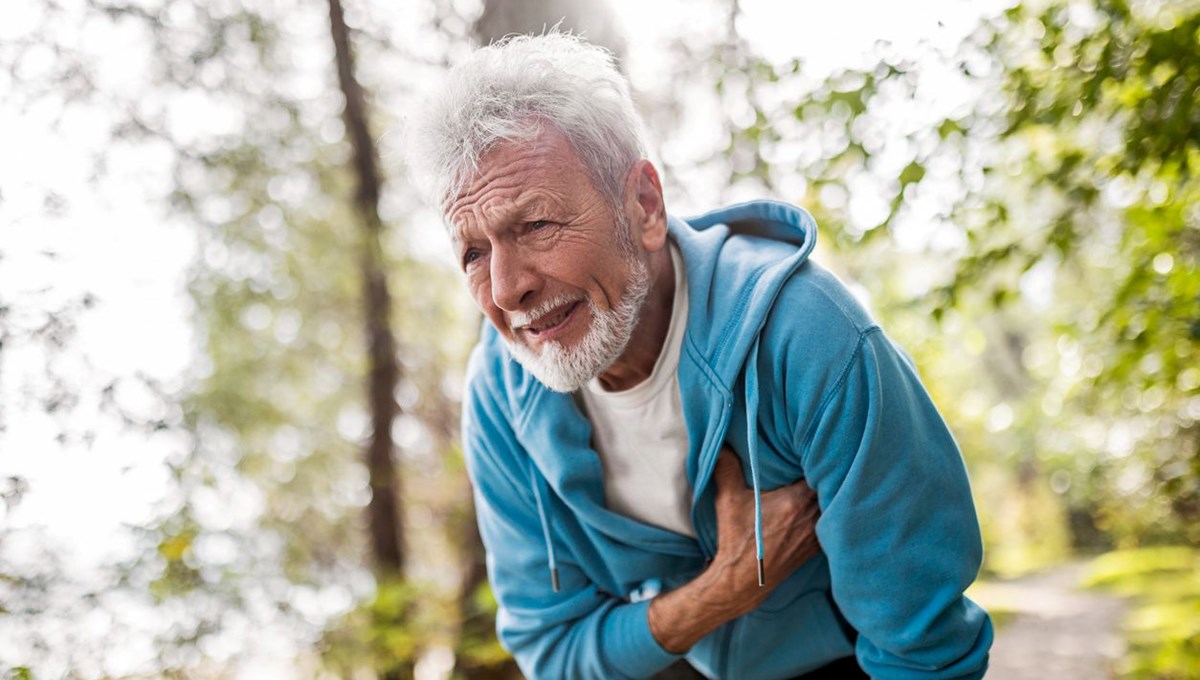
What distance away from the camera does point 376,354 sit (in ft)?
15.7

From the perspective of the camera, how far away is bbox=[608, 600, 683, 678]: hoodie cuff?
1.96 meters

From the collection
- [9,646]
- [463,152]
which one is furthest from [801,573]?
[9,646]

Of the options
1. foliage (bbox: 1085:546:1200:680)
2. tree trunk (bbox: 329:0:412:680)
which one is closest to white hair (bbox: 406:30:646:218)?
tree trunk (bbox: 329:0:412:680)

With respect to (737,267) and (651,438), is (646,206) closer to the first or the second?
(737,267)

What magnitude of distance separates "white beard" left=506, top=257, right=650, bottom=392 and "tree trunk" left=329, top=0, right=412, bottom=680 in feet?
9.41

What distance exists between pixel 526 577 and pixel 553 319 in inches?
28.5

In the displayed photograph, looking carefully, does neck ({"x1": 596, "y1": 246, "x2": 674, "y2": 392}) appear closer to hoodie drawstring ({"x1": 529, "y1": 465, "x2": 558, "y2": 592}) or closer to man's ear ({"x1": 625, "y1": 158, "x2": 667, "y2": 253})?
man's ear ({"x1": 625, "y1": 158, "x2": 667, "y2": 253})

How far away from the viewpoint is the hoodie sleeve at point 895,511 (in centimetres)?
165

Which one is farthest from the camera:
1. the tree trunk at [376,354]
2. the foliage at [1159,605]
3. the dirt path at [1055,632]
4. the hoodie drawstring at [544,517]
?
the dirt path at [1055,632]

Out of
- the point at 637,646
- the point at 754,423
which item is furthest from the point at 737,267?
the point at 637,646

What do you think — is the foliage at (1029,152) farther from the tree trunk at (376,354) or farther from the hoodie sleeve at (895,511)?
the tree trunk at (376,354)

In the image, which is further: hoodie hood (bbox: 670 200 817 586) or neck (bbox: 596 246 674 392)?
neck (bbox: 596 246 674 392)

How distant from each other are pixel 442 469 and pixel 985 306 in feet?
11.4

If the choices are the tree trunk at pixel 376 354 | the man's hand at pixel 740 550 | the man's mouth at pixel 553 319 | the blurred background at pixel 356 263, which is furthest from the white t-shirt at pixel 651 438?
the tree trunk at pixel 376 354
